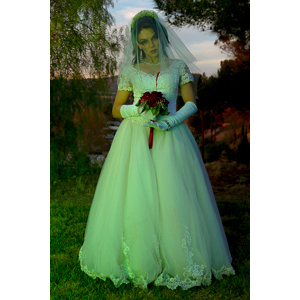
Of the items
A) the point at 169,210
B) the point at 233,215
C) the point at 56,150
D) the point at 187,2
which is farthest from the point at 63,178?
the point at 169,210

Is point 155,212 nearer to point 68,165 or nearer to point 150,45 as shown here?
point 150,45

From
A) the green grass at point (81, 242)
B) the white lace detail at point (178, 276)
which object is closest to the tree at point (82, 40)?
the green grass at point (81, 242)

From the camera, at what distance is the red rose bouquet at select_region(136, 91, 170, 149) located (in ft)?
8.21

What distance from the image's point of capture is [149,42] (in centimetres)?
268

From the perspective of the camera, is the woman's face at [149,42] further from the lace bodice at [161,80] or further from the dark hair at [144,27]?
the lace bodice at [161,80]

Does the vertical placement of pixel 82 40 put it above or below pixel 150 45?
above

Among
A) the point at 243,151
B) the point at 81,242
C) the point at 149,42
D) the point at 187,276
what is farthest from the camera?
the point at 243,151

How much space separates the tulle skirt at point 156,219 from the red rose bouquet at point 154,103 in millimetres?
155

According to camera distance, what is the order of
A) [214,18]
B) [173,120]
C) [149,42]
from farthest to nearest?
[214,18] → [149,42] → [173,120]

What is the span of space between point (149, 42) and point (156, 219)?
128 cm

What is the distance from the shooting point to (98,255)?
2.58 metres

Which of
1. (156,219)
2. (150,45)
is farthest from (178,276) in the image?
(150,45)

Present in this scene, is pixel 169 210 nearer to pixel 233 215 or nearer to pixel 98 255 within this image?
pixel 98 255

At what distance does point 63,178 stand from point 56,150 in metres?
0.46
